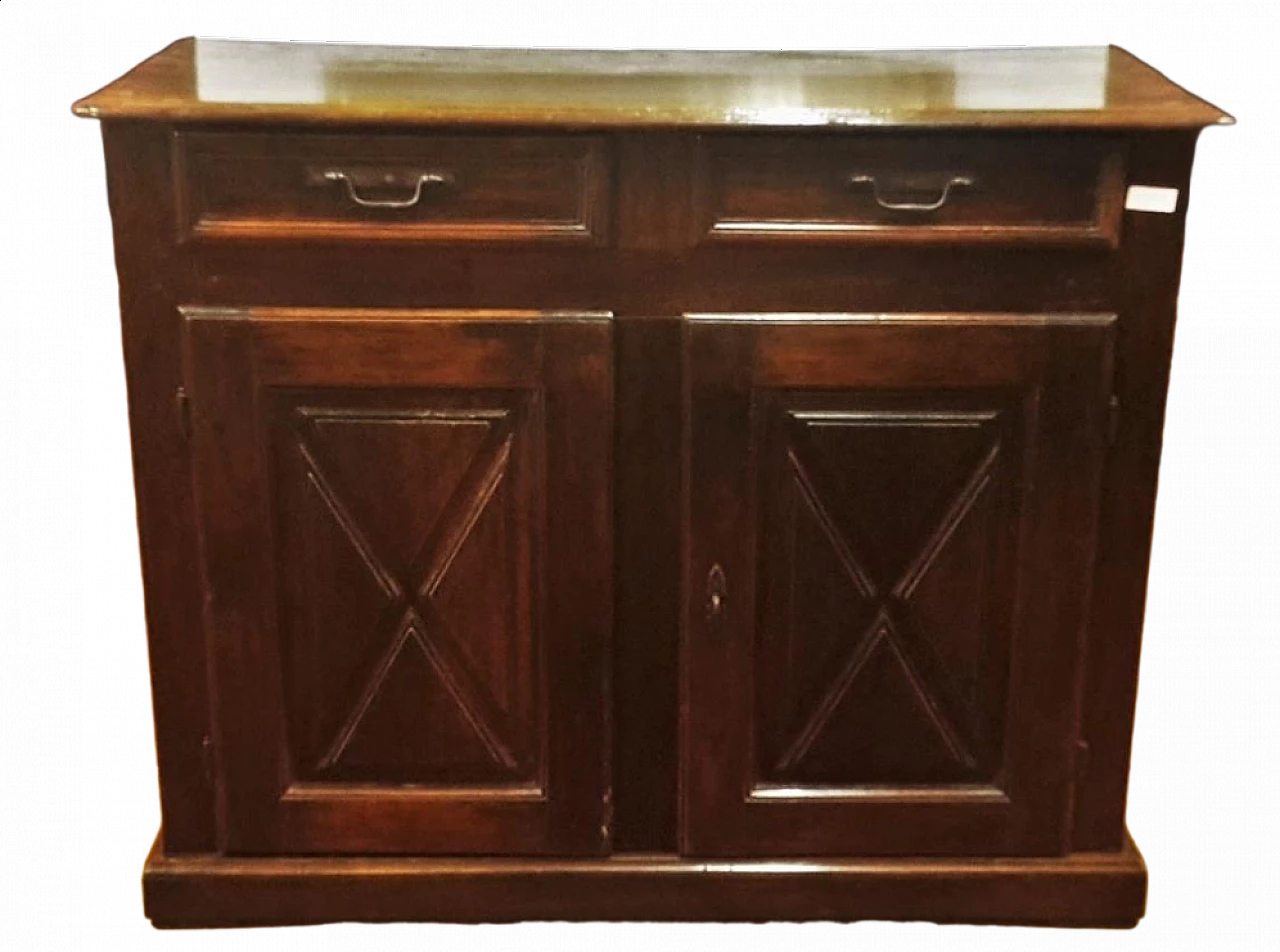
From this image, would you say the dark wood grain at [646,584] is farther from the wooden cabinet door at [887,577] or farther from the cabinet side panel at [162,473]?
the cabinet side panel at [162,473]

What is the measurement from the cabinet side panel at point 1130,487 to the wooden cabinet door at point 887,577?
0.03 meters

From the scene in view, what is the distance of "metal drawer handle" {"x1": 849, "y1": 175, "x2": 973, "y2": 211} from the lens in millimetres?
2014

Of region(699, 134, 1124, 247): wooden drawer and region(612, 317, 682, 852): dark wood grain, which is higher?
region(699, 134, 1124, 247): wooden drawer

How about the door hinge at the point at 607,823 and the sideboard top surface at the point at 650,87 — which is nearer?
the sideboard top surface at the point at 650,87

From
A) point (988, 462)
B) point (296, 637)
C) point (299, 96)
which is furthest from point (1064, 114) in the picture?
point (296, 637)

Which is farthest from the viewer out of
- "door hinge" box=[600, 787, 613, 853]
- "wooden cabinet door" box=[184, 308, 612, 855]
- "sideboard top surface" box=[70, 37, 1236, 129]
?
"door hinge" box=[600, 787, 613, 853]

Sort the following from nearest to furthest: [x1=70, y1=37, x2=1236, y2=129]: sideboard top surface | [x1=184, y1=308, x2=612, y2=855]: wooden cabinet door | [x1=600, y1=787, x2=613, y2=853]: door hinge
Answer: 1. [x1=70, y1=37, x2=1236, y2=129]: sideboard top surface
2. [x1=184, y1=308, x2=612, y2=855]: wooden cabinet door
3. [x1=600, y1=787, x2=613, y2=853]: door hinge

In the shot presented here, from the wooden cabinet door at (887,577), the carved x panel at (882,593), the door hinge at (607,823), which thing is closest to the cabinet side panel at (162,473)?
the door hinge at (607,823)

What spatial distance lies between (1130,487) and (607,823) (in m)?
0.87

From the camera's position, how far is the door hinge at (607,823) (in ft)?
7.47

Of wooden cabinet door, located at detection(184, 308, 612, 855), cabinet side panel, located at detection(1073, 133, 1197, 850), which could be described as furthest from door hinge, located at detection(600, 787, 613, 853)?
cabinet side panel, located at detection(1073, 133, 1197, 850)

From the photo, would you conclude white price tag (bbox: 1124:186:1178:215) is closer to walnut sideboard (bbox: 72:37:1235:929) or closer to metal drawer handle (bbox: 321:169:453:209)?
walnut sideboard (bbox: 72:37:1235:929)

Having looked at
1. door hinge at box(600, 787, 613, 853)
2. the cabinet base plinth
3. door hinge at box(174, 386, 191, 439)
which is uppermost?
door hinge at box(174, 386, 191, 439)

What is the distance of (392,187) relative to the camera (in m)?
2.02
